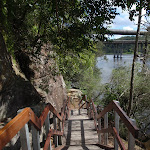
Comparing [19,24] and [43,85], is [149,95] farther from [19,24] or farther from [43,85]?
[19,24]

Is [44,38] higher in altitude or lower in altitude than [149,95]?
higher

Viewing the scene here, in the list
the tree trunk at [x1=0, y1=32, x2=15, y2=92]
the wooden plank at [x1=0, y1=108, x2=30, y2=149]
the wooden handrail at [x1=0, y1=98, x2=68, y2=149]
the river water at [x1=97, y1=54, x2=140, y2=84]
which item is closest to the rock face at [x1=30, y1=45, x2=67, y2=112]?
the tree trunk at [x1=0, y1=32, x2=15, y2=92]

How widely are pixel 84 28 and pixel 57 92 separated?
15.5 ft

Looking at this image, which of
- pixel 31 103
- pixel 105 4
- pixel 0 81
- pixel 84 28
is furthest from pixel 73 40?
pixel 31 103

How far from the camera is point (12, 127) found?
1.12 m

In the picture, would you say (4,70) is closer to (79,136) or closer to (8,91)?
(8,91)

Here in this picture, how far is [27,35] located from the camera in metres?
4.08

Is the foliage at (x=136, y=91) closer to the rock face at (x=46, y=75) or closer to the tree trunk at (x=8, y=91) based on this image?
the rock face at (x=46, y=75)

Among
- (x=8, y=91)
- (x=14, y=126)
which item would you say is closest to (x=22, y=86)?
(x=8, y=91)

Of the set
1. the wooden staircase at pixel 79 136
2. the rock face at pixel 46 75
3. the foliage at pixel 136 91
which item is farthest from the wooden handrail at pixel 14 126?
the foliage at pixel 136 91

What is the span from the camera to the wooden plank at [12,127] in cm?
100

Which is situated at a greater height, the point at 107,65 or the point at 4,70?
the point at 4,70

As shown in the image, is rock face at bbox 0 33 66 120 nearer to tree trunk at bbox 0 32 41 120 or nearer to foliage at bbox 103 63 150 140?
tree trunk at bbox 0 32 41 120

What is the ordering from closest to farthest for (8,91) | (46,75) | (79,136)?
1. (8,91)
2. (79,136)
3. (46,75)
